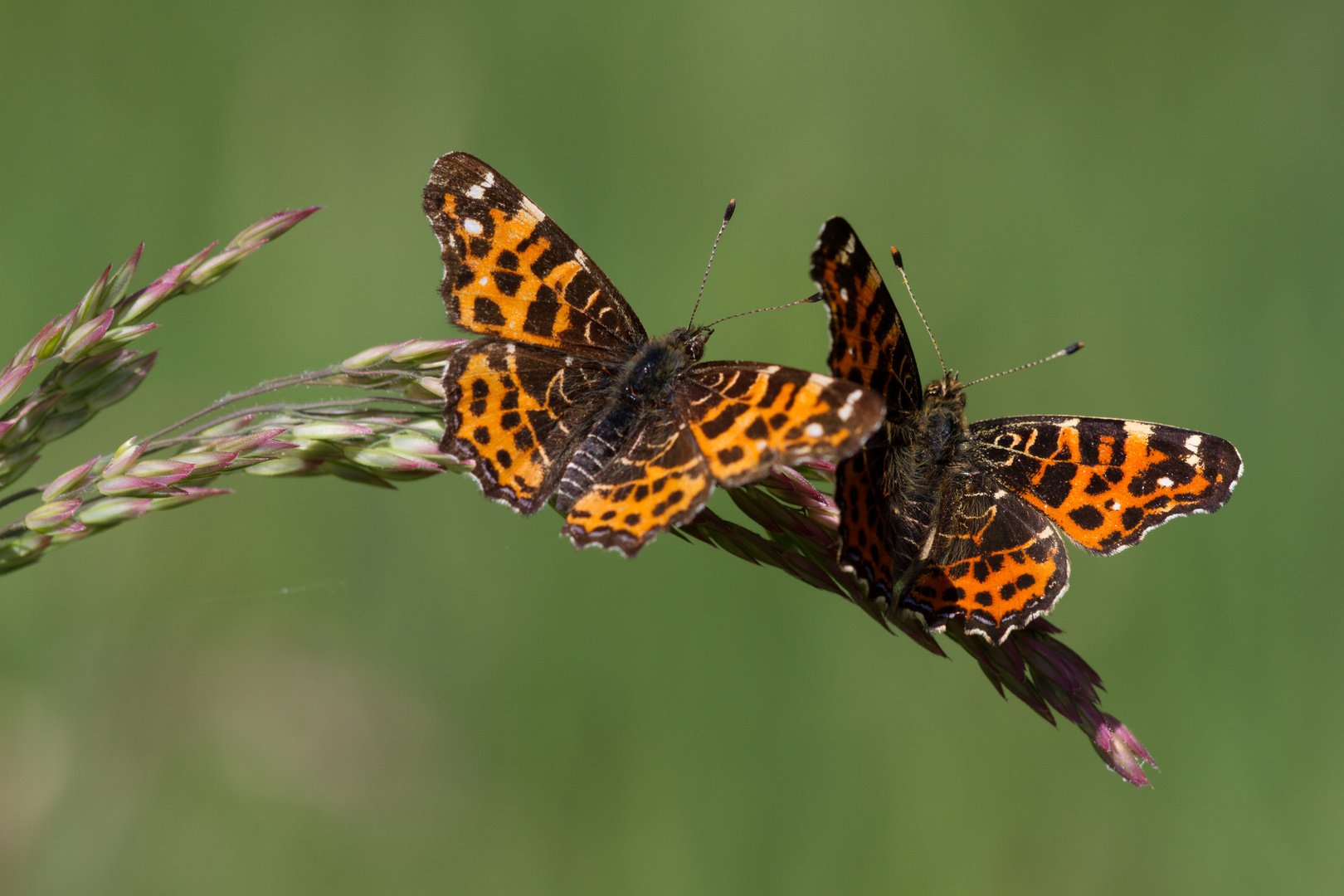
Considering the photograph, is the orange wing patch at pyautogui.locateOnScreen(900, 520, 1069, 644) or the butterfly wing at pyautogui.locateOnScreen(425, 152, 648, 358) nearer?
the orange wing patch at pyautogui.locateOnScreen(900, 520, 1069, 644)

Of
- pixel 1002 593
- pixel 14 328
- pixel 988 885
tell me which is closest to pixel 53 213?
pixel 14 328

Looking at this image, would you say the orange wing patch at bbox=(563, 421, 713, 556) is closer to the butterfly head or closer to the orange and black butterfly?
the orange and black butterfly

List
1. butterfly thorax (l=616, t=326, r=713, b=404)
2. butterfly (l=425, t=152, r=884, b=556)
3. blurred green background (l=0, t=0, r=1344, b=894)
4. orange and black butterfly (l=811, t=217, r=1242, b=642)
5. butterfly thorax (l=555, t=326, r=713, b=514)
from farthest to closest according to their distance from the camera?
blurred green background (l=0, t=0, r=1344, b=894) → butterfly thorax (l=616, t=326, r=713, b=404) → butterfly thorax (l=555, t=326, r=713, b=514) → orange and black butterfly (l=811, t=217, r=1242, b=642) → butterfly (l=425, t=152, r=884, b=556)

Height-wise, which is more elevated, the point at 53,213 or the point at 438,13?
the point at 438,13

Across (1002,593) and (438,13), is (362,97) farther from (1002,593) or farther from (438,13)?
(1002,593)

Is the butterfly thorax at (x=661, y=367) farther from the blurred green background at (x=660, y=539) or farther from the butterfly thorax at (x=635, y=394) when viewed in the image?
the blurred green background at (x=660, y=539)

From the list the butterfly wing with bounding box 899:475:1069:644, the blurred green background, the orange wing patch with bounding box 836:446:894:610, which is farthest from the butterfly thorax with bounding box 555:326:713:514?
the blurred green background
